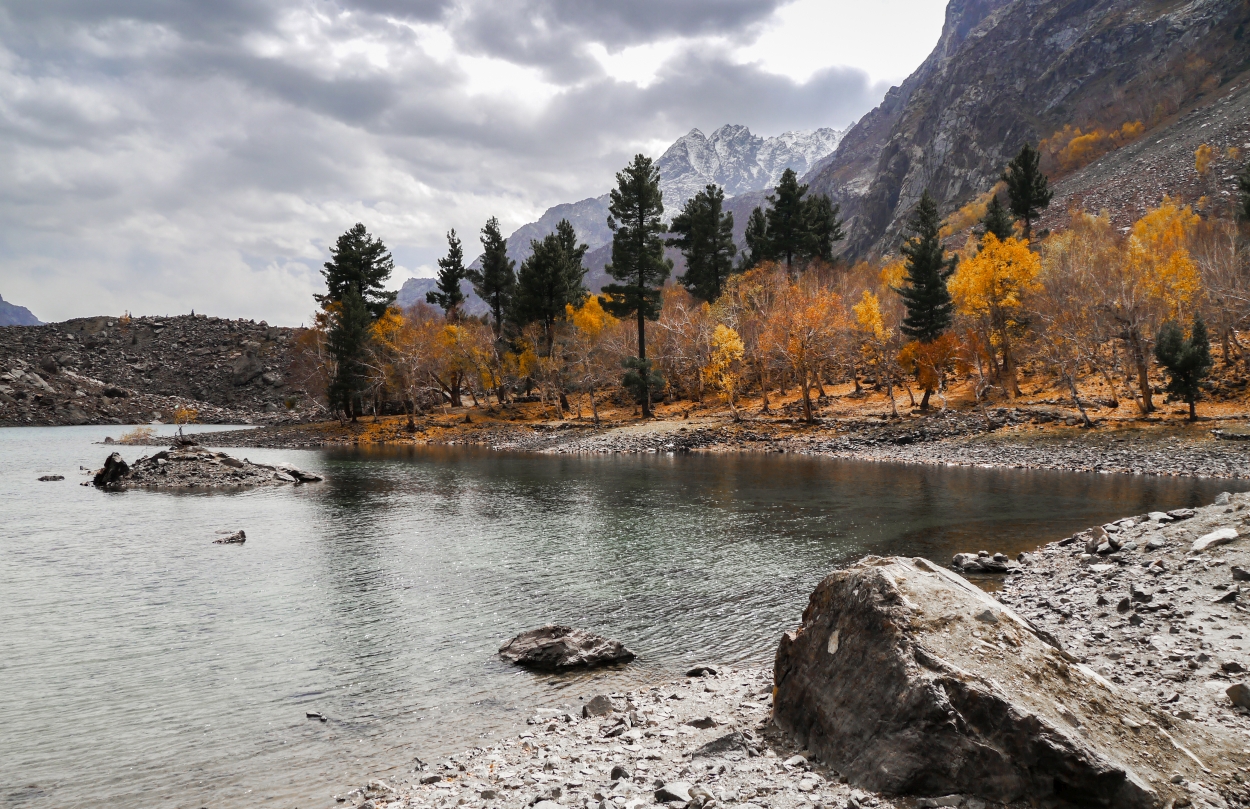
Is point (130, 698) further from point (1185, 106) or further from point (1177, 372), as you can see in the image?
point (1185, 106)

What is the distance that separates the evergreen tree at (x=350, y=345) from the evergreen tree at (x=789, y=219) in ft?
177

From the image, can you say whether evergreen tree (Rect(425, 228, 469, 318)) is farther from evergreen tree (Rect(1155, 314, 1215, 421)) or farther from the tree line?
evergreen tree (Rect(1155, 314, 1215, 421))

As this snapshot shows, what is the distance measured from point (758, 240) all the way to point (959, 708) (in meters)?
86.0

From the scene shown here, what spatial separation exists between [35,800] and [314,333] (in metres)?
91.8

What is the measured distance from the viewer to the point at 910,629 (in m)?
7.43

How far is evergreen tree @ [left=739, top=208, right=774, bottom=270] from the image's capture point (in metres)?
86.3

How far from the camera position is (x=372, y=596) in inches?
701

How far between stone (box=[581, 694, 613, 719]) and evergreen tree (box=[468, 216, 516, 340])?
267 feet

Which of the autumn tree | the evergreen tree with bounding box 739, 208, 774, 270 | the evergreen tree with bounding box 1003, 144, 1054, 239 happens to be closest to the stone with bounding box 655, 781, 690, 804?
the autumn tree

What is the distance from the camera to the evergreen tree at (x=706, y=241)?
3378 inches

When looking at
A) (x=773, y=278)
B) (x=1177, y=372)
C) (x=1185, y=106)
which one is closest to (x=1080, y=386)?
(x=1177, y=372)

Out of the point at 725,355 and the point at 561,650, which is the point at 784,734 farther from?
the point at 725,355

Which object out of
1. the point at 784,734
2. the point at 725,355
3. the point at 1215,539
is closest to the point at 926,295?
the point at 725,355

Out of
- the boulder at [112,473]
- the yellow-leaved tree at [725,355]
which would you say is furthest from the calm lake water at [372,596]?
the yellow-leaved tree at [725,355]
